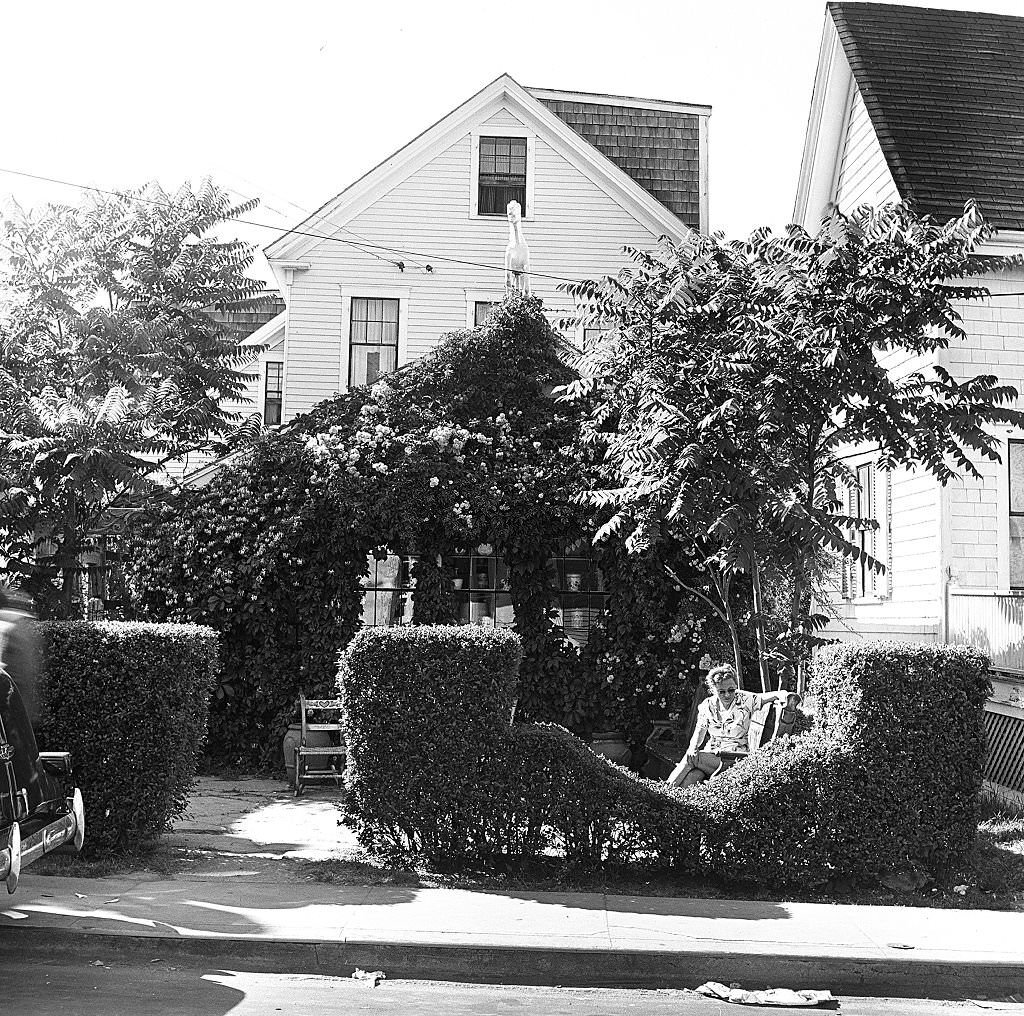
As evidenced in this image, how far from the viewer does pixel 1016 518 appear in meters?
13.6

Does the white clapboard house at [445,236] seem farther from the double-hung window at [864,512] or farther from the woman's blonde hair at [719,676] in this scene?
the woman's blonde hair at [719,676]

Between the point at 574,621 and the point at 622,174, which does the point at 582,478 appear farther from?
the point at 622,174

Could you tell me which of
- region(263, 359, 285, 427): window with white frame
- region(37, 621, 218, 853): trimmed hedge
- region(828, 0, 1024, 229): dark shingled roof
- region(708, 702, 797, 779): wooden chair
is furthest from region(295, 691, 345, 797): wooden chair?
region(263, 359, 285, 427): window with white frame

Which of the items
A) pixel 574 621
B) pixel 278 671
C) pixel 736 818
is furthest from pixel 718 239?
pixel 278 671

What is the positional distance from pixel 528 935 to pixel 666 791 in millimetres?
1854

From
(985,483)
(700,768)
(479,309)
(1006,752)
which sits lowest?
(1006,752)

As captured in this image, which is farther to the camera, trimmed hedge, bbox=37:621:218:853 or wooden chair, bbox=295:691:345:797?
wooden chair, bbox=295:691:345:797

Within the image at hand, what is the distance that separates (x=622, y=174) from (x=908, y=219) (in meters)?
10.4

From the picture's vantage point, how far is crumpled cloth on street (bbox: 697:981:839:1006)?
19.7ft

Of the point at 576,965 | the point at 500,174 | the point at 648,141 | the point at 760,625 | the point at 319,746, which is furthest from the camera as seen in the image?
the point at 648,141

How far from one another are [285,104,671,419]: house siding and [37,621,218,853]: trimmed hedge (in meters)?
11.7

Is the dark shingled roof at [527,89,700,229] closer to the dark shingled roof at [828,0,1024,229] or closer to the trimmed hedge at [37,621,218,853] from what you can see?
the dark shingled roof at [828,0,1024,229]

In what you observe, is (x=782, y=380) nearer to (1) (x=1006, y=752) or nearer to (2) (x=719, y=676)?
(2) (x=719, y=676)

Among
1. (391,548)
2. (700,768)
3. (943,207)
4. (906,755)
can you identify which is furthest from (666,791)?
(943,207)
